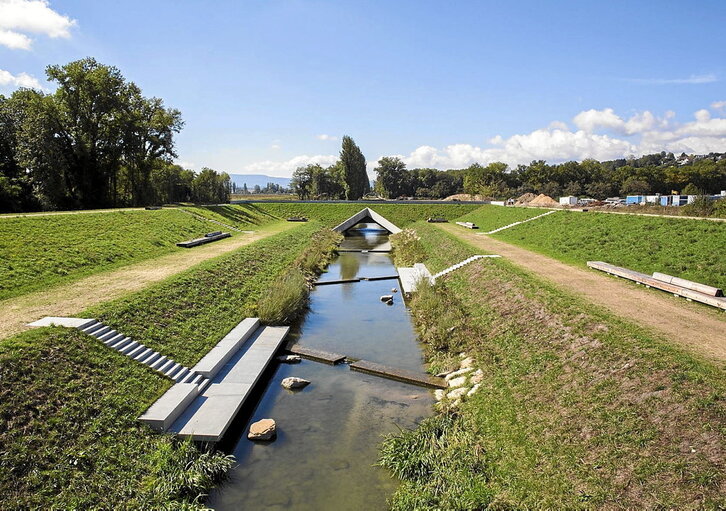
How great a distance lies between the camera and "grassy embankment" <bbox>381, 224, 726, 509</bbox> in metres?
7.37

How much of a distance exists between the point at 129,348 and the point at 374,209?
5309cm

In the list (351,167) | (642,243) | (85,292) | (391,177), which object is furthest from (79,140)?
(391,177)

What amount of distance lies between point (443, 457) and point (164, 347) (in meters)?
9.17

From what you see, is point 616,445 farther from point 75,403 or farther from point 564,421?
point 75,403

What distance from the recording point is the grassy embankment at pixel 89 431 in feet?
27.3

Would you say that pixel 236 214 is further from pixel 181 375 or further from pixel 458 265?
pixel 181 375

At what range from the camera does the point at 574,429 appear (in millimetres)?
9148

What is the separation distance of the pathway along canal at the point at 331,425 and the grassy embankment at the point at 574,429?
0.97 m

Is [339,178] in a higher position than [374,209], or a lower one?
higher

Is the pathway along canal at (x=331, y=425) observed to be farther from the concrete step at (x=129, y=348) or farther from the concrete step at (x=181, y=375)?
the concrete step at (x=129, y=348)

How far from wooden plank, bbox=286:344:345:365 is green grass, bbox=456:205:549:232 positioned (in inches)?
1215

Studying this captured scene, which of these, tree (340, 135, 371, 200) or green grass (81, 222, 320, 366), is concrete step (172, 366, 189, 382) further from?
tree (340, 135, 371, 200)

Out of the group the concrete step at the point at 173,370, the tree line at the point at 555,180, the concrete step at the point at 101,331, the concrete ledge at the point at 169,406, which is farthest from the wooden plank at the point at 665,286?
the tree line at the point at 555,180

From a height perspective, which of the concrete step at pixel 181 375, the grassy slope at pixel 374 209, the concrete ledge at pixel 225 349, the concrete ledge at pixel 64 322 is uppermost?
the grassy slope at pixel 374 209
